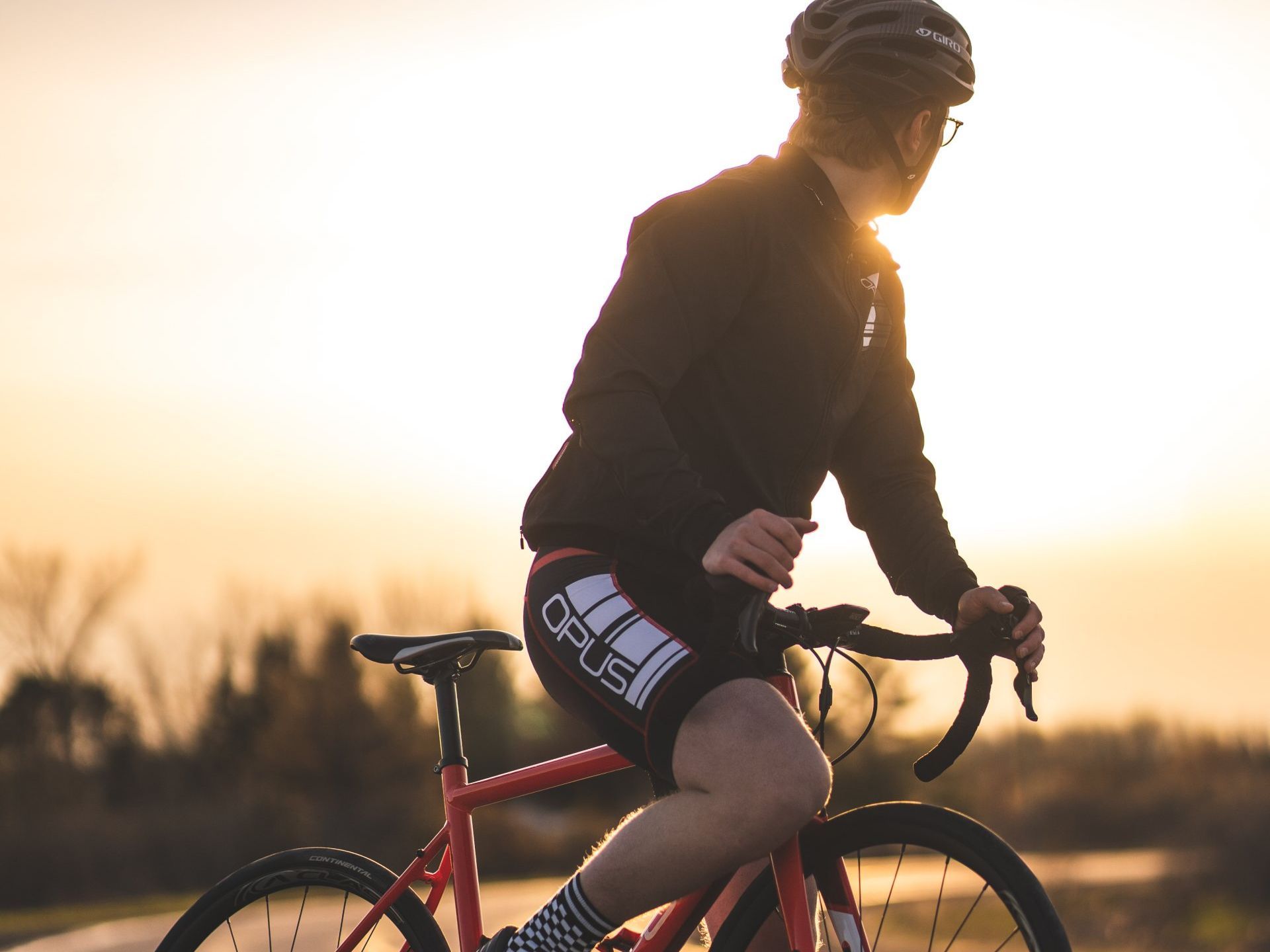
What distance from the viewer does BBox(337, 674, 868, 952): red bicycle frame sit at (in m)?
2.47

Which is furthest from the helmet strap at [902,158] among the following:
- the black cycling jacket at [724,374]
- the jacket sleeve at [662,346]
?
the jacket sleeve at [662,346]

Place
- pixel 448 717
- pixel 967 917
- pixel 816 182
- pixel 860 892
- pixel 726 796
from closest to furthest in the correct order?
pixel 726 796 < pixel 967 917 < pixel 860 892 < pixel 816 182 < pixel 448 717

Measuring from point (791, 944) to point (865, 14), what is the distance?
1837mm

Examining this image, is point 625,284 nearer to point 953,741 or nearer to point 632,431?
point 632,431

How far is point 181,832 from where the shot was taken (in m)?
58.3

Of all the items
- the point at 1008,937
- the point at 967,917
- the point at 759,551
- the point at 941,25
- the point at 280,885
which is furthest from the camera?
the point at 280,885

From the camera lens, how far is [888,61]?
9.09 feet

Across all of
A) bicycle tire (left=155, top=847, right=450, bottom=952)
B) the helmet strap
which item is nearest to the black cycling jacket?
the helmet strap

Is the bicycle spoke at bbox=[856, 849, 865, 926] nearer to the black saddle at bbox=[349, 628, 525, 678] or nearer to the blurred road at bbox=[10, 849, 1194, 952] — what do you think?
the blurred road at bbox=[10, 849, 1194, 952]

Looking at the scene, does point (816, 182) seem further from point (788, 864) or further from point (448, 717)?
point (448, 717)

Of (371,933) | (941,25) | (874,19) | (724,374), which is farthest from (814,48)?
(371,933)

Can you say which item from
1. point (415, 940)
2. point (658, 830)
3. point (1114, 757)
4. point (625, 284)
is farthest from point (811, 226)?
point (1114, 757)

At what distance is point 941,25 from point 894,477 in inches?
38.3

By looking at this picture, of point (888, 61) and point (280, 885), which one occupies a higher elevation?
point (888, 61)
